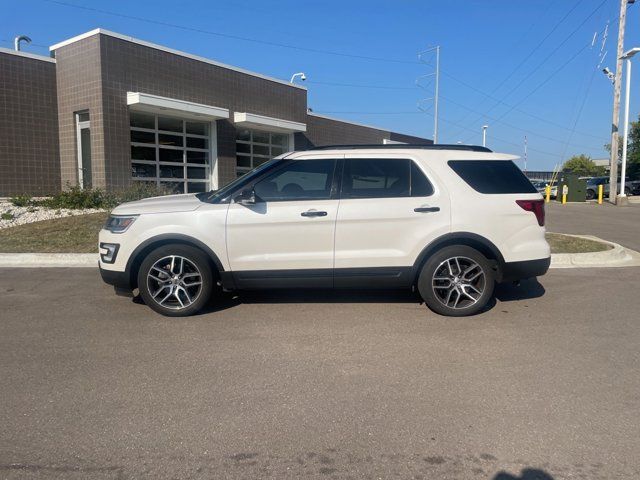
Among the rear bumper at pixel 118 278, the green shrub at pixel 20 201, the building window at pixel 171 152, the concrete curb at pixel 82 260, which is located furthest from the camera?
the building window at pixel 171 152

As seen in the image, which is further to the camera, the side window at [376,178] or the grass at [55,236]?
the grass at [55,236]

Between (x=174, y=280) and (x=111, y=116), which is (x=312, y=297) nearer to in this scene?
(x=174, y=280)

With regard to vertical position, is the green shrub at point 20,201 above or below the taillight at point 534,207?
below

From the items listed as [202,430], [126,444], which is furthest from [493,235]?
[126,444]

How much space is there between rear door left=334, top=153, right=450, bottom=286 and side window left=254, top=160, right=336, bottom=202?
22cm

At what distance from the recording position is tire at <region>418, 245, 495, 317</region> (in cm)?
575

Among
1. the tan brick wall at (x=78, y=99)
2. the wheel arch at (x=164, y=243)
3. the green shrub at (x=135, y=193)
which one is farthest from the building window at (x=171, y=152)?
the wheel arch at (x=164, y=243)

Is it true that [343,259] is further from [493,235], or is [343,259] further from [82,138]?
[82,138]

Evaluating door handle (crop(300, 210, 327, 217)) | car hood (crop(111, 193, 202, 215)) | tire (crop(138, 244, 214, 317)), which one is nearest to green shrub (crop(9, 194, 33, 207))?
car hood (crop(111, 193, 202, 215))

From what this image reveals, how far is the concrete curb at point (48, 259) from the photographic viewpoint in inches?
351

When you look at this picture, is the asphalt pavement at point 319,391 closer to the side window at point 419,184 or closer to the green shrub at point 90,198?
the side window at point 419,184

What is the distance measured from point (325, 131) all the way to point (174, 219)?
68.0 ft

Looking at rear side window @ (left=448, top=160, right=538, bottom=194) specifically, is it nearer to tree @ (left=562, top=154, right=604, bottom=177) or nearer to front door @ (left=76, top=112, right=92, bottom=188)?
front door @ (left=76, top=112, right=92, bottom=188)

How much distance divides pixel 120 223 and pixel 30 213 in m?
8.51
